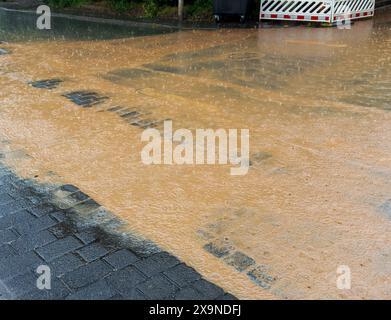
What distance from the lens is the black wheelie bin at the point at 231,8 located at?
51.1 ft

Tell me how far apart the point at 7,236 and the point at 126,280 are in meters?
1.29

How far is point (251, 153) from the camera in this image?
18.2 feet

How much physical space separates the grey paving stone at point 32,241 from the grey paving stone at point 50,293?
56 cm

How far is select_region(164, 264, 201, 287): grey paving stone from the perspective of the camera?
3.40 meters

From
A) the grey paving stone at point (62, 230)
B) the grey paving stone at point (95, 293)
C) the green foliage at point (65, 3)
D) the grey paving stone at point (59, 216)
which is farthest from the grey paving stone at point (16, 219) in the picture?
the green foliage at point (65, 3)

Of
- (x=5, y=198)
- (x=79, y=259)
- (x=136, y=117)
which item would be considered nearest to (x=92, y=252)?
(x=79, y=259)

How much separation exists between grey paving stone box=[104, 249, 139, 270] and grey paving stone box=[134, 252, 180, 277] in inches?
2.7

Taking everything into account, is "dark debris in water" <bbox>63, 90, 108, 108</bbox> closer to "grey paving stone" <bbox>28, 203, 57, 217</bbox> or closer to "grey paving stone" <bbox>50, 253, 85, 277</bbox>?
"grey paving stone" <bbox>28, 203, 57, 217</bbox>

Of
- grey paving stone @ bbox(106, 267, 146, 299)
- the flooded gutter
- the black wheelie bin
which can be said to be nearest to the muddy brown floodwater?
grey paving stone @ bbox(106, 267, 146, 299)

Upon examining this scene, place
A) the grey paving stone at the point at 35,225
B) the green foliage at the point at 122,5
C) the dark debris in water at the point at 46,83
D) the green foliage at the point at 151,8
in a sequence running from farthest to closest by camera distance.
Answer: the green foliage at the point at 122,5
the green foliage at the point at 151,8
the dark debris in water at the point at 46,83
the grey paving stone at the point at 35,225

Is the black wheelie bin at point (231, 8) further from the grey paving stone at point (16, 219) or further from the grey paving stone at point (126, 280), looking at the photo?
the grey paving stone at point (126, 280)

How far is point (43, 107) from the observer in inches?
287
